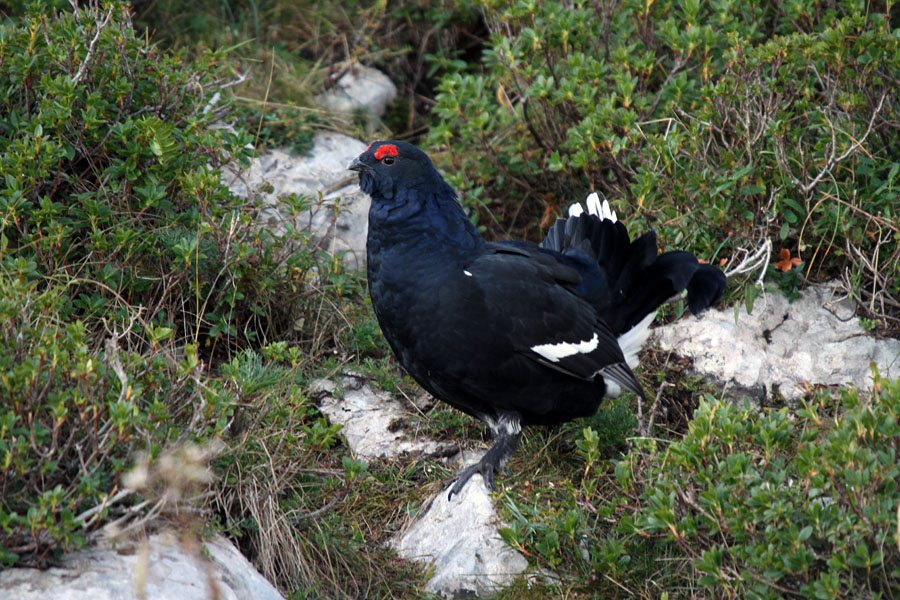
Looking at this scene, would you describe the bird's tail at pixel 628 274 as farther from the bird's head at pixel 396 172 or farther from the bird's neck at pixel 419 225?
the bird's head at pixel 396 172

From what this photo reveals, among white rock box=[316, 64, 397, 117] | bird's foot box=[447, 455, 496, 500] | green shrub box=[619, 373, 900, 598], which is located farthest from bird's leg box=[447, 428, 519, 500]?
white rock box=[316, 64, 397, 117]

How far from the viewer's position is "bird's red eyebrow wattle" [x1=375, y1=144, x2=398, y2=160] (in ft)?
15.2

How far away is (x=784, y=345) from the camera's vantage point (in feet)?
17.3

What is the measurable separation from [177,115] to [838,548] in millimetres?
4016

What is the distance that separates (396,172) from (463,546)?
1.84 meters

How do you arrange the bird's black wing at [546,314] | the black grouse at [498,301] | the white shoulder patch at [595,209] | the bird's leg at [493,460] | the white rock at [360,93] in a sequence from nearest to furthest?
1. the black grouse at [498,301]
2. the bird's black wing at [546,314]
3. the bird's leg at [493,460]
4. the white shoulder patch at [595,209]
5. the white rock at [360,93]

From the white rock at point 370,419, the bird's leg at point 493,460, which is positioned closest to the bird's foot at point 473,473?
the bird's leg at point 493,460

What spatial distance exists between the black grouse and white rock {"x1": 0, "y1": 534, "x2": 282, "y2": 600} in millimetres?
1422

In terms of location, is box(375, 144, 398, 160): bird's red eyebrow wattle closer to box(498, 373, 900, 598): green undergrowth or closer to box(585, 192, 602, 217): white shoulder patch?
box(585, 192, 602, 217): white shoulder patch

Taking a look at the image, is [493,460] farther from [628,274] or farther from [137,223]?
[137,223]

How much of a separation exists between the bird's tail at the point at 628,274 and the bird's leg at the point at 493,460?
0.90 meters

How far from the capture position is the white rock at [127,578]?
293 centimetres

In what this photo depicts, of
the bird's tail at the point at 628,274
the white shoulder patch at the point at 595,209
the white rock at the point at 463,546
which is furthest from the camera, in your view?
the white shoulder patch at the point at 595,209

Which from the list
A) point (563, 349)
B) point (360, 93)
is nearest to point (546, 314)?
point (563, 349)
